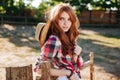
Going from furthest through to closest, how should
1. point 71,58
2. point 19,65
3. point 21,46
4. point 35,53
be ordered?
point 21,46 < point 35,53 < point 71,58 < point 19,65

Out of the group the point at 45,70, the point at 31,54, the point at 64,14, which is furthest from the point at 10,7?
the point at 45,70

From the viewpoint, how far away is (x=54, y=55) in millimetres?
2986

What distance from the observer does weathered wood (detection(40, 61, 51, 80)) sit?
2.80 metres

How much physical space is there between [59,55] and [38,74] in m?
0.29

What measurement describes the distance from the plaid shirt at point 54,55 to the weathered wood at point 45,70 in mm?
167

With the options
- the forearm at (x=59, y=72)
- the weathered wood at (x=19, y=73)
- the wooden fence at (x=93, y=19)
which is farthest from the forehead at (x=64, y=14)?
the wooden fence at (x=93, y=19)

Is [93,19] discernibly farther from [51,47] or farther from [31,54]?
[51,47]

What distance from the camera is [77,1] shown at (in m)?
26.1

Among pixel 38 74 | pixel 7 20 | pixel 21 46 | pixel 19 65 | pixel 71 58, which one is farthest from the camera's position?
pixel 7 20

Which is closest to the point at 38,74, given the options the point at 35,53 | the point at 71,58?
the point at 71,58

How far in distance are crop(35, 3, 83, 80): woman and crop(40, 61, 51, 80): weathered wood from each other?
0.14 metres

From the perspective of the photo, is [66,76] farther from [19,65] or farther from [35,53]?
[35,53]

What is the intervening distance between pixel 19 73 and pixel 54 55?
0.45 meters

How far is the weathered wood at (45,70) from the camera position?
2803mm
